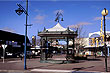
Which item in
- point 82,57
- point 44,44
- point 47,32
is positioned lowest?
point 82,57

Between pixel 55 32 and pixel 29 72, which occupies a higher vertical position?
pixel 55 32

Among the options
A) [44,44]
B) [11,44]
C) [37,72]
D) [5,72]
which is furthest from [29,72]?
[11,44]

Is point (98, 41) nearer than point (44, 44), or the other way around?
point (44, 44)

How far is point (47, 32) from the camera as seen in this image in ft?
75.9

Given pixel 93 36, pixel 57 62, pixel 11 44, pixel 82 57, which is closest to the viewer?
pixel 57 62

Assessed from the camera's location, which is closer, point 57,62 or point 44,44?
point 57,62

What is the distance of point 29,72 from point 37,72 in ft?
2.31

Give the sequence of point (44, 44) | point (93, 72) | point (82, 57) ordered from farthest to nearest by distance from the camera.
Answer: point (82, 57) → point (44, 44) → point (93, 72)

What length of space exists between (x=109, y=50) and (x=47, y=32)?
34197 mm

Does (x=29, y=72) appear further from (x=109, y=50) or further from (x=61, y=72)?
(x=109, y=50)

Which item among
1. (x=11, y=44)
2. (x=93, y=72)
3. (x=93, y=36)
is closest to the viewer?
(x=93, y=72)

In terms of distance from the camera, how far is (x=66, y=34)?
2286 cm

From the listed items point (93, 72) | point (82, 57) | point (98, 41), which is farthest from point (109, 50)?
point (93, 72)

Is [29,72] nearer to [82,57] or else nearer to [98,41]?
[82,57]
